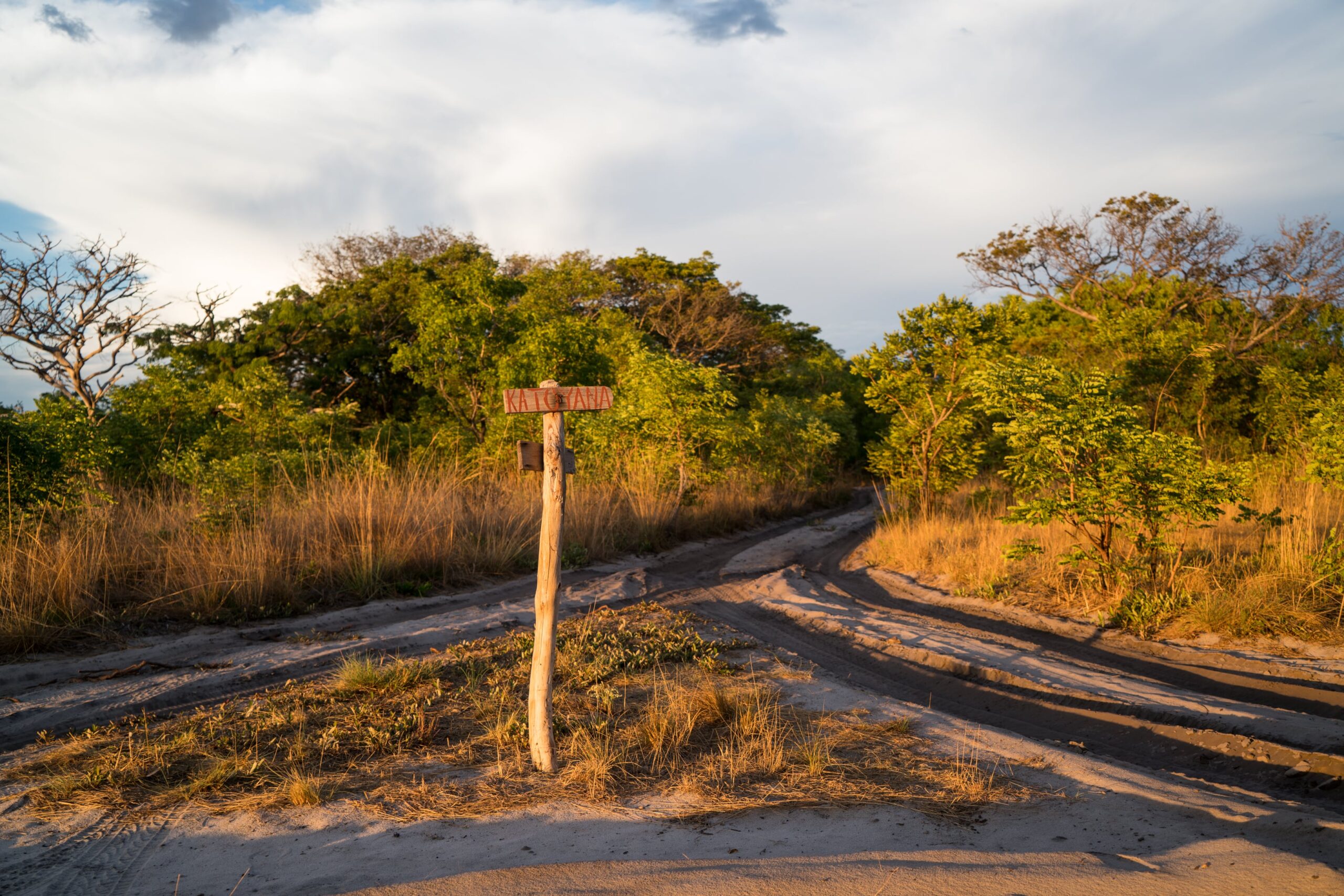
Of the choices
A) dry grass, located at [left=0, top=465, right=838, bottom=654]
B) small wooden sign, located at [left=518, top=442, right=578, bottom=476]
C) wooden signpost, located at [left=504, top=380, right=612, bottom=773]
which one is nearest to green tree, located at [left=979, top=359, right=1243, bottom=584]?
wooden signpost, located at [left=504, top=380, right=612, bottom=773]

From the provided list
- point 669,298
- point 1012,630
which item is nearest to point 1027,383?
point 1012,630

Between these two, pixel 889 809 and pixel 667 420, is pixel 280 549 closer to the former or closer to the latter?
pixel 889 809

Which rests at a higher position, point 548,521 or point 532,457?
point 532,457

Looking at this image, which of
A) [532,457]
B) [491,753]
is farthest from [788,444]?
[532,457]

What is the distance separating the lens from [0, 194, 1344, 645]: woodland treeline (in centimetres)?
847

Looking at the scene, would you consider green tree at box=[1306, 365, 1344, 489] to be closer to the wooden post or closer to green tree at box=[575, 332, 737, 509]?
the wooden post

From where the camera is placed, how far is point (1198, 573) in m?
8.16

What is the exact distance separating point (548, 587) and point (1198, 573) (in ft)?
23.6

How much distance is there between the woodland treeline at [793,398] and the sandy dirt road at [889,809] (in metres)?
1.96

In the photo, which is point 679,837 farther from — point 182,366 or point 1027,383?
point 182,366

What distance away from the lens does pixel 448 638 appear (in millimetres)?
7672

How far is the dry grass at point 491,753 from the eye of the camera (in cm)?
414

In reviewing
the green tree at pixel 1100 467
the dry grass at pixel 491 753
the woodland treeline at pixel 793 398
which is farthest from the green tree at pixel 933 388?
the dry grass at pixel 491 753

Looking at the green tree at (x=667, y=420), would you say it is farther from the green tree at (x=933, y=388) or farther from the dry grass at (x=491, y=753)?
the dry grass at (x=491, y=753)
